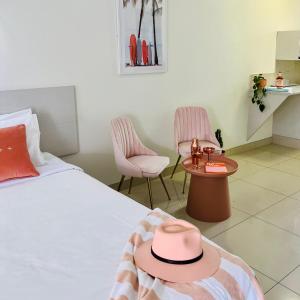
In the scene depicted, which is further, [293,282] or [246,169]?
[246,169]

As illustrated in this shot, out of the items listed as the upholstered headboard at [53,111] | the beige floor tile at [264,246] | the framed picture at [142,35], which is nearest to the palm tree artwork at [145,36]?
the framed picture at [142,35]

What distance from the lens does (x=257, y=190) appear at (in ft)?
11.3

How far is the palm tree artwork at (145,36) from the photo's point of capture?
3.15 meters

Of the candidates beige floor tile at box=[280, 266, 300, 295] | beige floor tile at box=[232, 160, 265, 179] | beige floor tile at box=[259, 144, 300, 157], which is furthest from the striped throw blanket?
beige floor tile at box=[259, 144, 300, 157]

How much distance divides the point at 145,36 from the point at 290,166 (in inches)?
93.7

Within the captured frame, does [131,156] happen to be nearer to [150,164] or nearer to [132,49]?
[150,164]

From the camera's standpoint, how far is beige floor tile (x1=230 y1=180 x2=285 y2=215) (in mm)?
3076

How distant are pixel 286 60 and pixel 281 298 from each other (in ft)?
12.4

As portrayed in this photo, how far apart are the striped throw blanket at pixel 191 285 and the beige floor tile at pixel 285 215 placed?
159cm

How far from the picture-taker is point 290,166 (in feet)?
13.6

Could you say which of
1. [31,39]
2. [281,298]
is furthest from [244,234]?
[31,39]

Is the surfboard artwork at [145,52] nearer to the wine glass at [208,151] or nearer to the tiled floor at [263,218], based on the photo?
the wine glass at [208,151]

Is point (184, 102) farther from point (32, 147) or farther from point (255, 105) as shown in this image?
point (32, 147)

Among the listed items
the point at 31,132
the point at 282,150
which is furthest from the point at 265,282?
the point at 282,150
